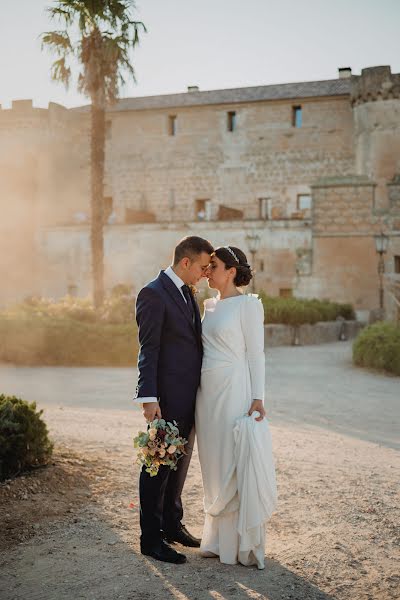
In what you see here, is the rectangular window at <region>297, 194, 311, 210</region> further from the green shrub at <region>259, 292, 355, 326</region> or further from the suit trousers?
the suit trousers

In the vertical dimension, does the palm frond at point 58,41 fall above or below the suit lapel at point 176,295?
above

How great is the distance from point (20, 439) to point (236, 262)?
8.06ft

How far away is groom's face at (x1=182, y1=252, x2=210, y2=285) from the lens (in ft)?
13.7

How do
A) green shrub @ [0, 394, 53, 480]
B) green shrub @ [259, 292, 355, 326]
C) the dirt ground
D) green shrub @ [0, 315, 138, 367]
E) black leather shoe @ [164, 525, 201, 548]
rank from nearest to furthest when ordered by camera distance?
the dirt ground
black leather shoe @ [164, 525, 201, 548]
green shrub @ [0, 394, 53, 480]
green shrub @ [0, 315, 138, 367]
green shrub @ [259, 292, 355, 326]

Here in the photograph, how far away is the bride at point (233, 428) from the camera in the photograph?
12.8 feet

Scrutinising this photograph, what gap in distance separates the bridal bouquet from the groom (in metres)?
0.10

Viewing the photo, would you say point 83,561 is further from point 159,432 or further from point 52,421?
point 52,421

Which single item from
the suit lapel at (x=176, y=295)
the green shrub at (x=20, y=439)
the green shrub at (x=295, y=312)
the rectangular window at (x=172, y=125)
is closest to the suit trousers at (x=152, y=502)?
the suit lapel at (x=176, y=295)

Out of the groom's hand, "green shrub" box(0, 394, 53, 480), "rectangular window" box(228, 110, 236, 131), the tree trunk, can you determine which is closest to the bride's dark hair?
the groom's hand

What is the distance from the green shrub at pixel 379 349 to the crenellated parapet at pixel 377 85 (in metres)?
19.4

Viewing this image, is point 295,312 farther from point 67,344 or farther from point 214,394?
point 214,394

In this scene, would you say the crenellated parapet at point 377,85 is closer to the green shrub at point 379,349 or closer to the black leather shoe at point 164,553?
the green shrub at point 379,349

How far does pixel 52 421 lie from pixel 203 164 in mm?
29119

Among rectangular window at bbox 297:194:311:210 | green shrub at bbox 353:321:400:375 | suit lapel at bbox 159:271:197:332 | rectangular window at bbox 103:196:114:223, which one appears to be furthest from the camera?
rectangular window at bbox 103:196:114:223
